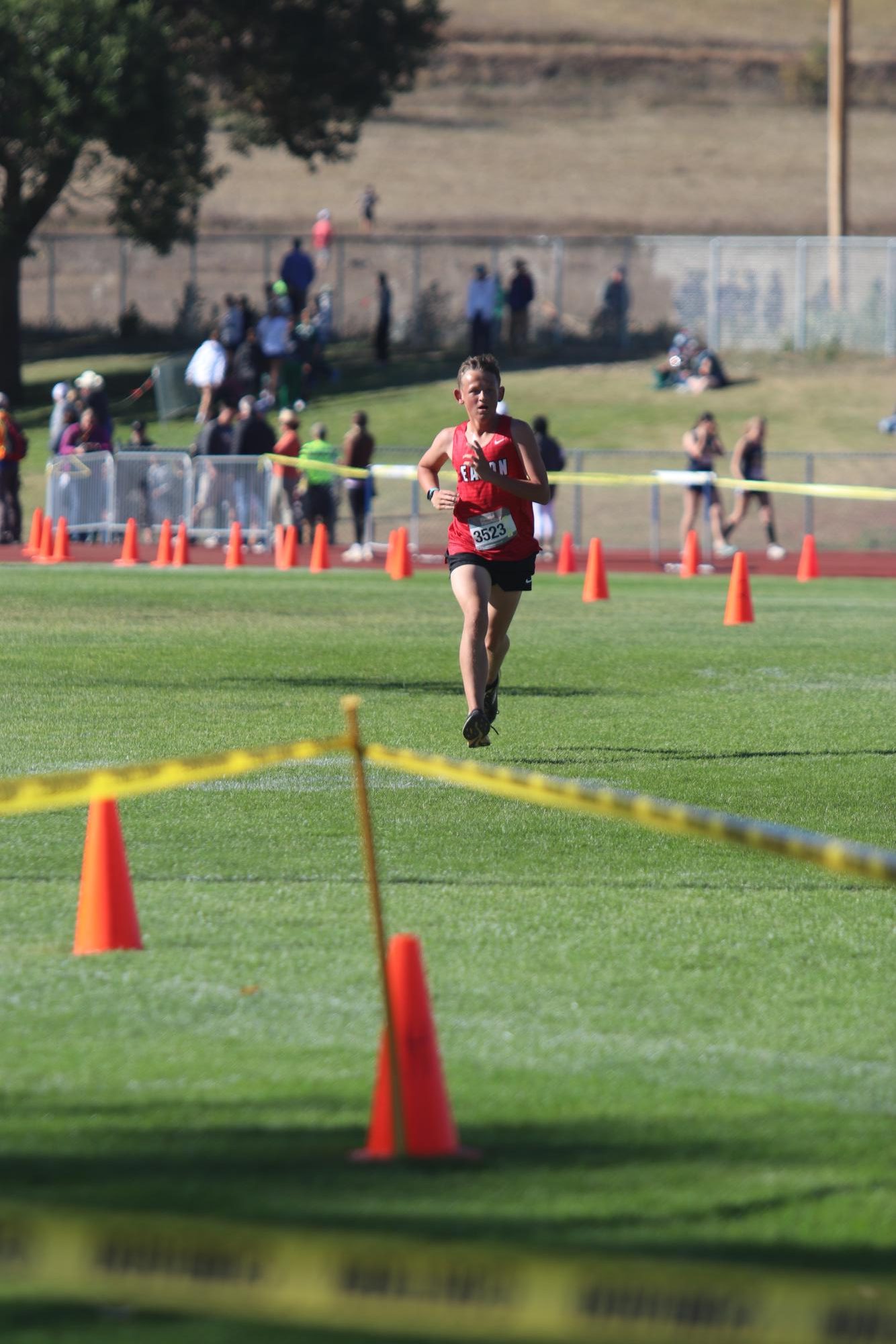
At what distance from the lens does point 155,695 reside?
1348cm

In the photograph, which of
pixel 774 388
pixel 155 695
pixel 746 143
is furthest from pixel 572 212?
pixel 155 695

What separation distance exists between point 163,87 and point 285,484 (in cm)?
1756

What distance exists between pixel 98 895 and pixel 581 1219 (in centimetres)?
265

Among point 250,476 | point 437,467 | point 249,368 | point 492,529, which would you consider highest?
point 249,368

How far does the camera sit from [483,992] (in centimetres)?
612

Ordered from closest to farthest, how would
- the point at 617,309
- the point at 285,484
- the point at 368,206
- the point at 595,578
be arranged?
the point at 595,578, the point at 285,484, the point at 617,309, the point at 368,206

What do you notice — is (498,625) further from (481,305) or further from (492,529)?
(481,305)

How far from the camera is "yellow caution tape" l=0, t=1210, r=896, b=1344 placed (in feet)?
9.71

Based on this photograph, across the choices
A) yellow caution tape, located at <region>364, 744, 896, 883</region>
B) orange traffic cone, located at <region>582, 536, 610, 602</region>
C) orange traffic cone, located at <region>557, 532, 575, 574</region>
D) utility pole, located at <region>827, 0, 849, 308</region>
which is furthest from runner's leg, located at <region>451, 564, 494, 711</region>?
utility pole, located at <region>827, 0, 849, 308</region>

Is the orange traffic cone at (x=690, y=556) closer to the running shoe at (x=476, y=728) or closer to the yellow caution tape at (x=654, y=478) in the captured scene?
the yellow caution tape at (x=654, y=478)

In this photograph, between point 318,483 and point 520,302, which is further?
point 520,302

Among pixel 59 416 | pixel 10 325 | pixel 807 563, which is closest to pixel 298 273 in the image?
pixel 10 325

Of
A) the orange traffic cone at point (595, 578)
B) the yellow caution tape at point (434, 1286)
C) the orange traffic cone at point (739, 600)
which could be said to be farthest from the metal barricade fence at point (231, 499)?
the yellow caution tape at point (434, 1286)

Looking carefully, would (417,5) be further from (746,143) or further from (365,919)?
(365,919)
